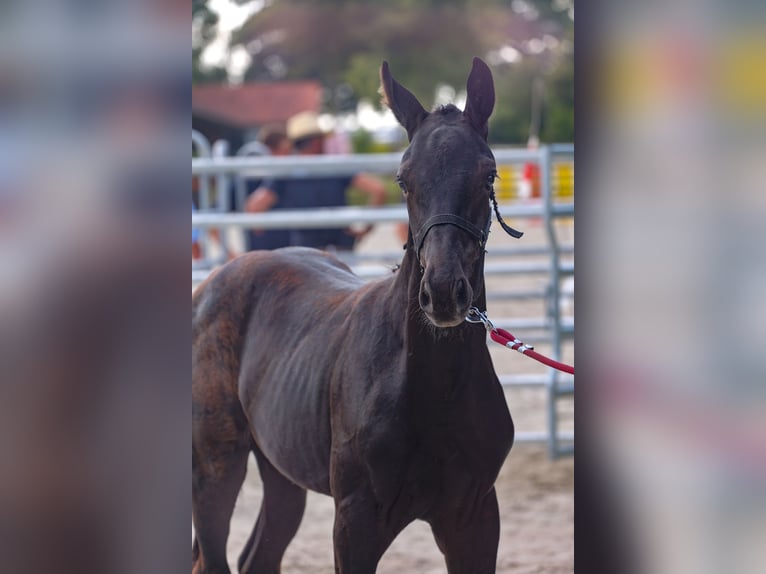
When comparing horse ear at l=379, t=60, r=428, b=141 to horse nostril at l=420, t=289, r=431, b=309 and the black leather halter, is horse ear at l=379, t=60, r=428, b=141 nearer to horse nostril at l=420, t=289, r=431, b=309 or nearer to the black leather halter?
the black leather halter

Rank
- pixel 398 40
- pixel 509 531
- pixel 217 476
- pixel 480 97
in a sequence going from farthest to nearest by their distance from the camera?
1. pixel 398 40
2. pixel 509 531
3. pixel 217 476
4. pixel 480 97

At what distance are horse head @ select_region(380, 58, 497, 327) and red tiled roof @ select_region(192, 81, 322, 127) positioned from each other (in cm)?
4286

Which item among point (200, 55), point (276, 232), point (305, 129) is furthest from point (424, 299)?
point (200, 55)

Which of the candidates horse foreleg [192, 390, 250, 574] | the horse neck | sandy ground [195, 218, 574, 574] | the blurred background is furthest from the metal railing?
the blurred background

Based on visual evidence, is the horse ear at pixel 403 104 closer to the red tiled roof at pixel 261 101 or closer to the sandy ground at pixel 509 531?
the sandy ground at pixel 509 531

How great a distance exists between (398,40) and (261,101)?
10.7 m

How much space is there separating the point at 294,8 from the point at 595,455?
5772 centimetres

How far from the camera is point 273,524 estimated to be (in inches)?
133

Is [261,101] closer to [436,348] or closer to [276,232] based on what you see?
[276,232]

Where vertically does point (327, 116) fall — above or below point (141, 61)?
above

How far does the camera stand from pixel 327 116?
51.1m

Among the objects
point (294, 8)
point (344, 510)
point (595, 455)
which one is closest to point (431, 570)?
point (344, 510)

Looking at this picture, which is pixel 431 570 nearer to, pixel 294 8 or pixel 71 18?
pixel 71 18

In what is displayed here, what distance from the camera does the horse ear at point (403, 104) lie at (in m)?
2.53
